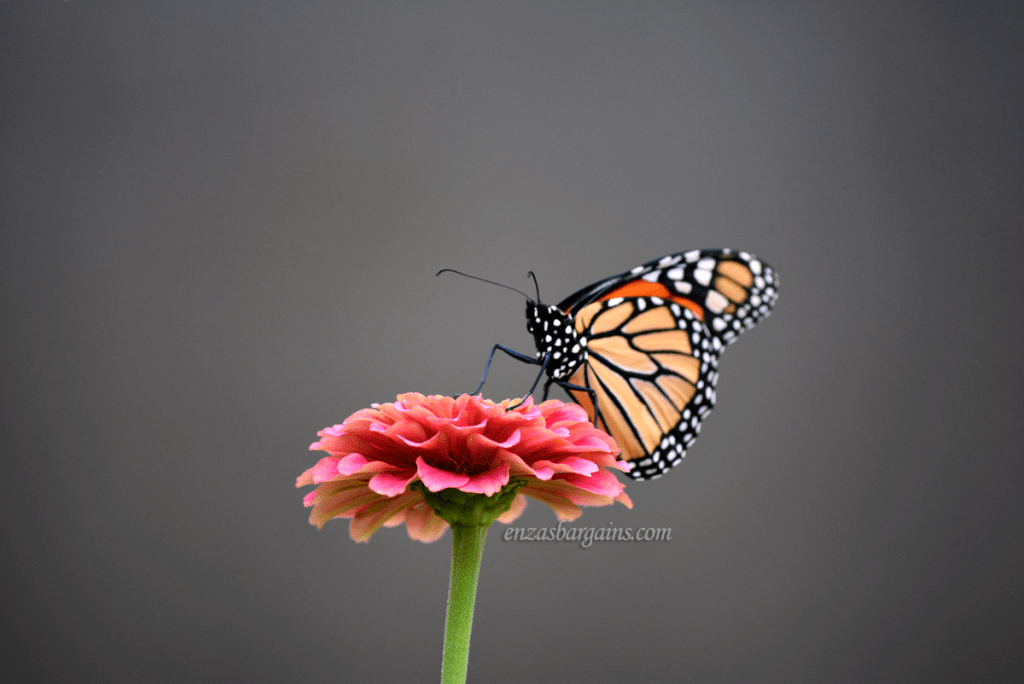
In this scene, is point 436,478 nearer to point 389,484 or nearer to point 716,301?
point 389,484

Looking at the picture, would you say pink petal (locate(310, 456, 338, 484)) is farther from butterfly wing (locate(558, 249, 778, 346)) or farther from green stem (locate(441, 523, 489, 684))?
butterfly wing (locate(558, 249, 778, 346))

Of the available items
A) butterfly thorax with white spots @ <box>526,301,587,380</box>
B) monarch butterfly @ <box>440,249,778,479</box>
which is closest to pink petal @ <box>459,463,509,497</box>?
butterfly thorax with white spots @ <box>526,301,587,380</box>

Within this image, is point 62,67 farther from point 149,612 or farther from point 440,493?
point 440,493

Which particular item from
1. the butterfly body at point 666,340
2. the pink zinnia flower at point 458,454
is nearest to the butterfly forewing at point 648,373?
the butterfly body at point 666,340

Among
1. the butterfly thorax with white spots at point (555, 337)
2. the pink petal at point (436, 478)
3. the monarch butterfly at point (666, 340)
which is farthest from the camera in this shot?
the monarch butterfly at point (666, 340)

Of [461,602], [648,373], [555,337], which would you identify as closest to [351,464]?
[461,602]

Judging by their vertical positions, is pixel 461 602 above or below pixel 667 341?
below

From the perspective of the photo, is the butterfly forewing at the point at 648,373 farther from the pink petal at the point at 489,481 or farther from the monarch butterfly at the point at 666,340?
the pink petal at the point at 489,481

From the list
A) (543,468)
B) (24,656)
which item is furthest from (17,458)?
(543,468)
